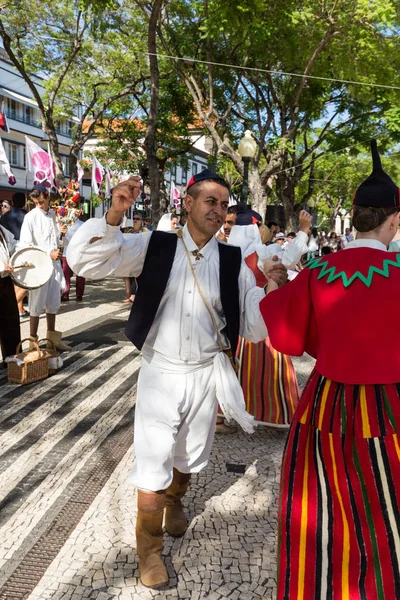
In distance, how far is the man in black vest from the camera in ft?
8.29

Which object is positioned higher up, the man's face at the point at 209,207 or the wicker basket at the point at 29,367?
the man's face at the point at 209,207

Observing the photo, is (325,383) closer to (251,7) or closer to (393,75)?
(251,7)

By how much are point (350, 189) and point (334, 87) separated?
88.6 feet

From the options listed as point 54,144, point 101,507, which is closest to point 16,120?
point 54,144

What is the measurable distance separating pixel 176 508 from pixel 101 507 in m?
0.51

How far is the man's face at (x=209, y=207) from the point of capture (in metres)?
2.61

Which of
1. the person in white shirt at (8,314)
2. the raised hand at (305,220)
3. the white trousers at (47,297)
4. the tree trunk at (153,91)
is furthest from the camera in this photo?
the tree trunk at (153,91)

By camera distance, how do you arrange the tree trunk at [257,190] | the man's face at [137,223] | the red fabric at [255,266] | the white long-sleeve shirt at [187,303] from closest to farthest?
the white long-sleeve shirt at [187,303], the red fabric at [255,266], the man's face at [137,223], the tree trunk at [257,190]

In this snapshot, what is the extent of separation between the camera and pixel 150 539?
255 centimetres

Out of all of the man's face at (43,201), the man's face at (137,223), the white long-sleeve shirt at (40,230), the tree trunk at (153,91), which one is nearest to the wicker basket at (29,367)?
the white long-sleeve shirt at (40,230)

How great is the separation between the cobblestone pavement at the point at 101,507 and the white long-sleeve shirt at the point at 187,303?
3.47 feet

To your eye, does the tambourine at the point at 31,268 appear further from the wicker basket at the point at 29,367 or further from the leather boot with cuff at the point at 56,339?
the leather boot with cuff at the point at 56,339

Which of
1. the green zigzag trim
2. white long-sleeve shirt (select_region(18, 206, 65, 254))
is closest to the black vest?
the green zigzag trim

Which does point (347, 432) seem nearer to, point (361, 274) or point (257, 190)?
point (361, 274)
